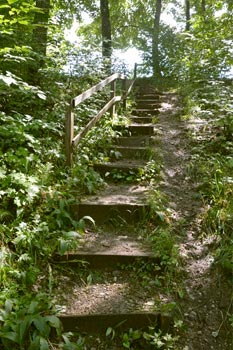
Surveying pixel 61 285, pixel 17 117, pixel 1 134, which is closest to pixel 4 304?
pixel 61 285

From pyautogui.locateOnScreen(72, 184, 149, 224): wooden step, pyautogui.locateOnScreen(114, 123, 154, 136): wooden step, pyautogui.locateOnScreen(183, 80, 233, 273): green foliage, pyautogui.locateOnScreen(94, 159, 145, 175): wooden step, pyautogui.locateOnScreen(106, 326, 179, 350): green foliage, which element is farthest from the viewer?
pyautogui.locateOnScreen(114, 123, 154, 136): wooden step

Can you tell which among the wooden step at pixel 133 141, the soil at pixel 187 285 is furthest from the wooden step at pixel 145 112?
the soil at pixel 187 285

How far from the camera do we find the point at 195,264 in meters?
3.54

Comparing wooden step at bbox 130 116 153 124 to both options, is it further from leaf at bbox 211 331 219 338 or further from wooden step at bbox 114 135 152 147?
leaf at bbox 211 331 219 338

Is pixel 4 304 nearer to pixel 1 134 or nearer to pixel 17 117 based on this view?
pixel 1 134

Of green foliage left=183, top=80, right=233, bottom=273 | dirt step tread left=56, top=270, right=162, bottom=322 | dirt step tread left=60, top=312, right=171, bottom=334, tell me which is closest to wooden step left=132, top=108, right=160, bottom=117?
green foliage left=183, top=80, right=233, bottom=273

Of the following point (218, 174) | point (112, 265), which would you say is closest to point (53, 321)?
point (112, 265)

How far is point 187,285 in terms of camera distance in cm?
330

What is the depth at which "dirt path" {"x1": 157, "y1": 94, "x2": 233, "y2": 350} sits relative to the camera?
2842 millimetres

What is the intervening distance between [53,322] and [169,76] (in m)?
13.7

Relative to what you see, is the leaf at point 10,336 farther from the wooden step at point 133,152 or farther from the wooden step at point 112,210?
the wooden step at point 133,152

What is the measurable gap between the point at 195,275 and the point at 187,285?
6.5 inches

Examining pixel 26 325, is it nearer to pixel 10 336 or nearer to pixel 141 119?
pixel 10 336

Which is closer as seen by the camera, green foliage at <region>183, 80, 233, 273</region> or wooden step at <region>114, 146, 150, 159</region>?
green foliage at <region>183, 80, 233, 273</region>
